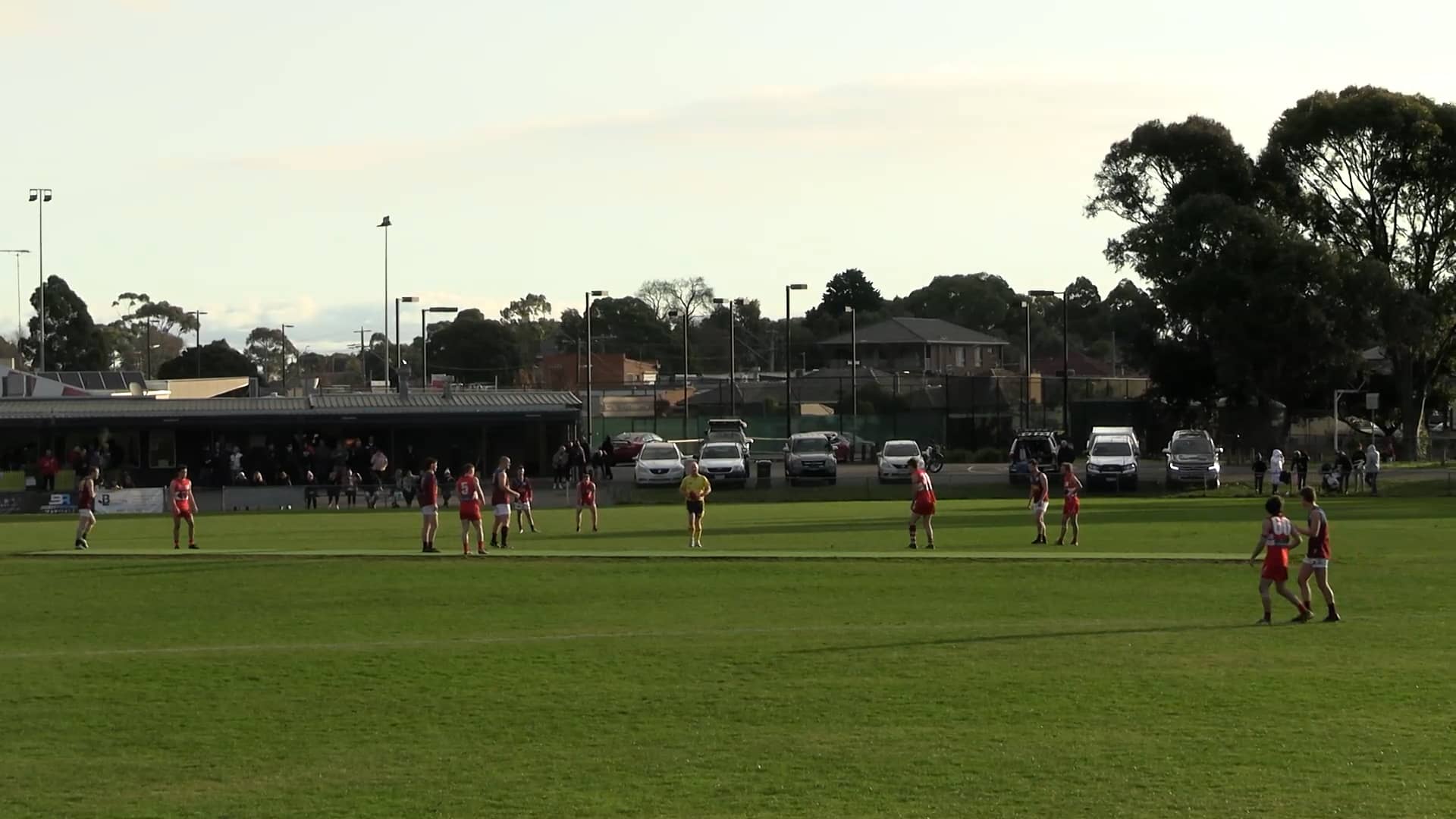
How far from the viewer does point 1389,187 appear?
271ft

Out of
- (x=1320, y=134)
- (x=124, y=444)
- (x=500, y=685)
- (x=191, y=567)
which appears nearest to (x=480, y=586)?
(x=191, y=567)

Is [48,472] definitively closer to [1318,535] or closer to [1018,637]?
[1018,637]

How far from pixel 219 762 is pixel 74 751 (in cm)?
153

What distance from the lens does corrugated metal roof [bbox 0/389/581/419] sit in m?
72.0

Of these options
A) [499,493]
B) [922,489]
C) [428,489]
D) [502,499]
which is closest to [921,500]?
[922,489]

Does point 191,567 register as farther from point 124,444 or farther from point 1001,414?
point 1001,414

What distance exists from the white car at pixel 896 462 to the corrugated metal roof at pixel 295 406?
530 inches

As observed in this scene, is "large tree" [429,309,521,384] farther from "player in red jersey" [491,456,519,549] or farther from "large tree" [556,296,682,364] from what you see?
"player in red jersey" [491,456,519,549]

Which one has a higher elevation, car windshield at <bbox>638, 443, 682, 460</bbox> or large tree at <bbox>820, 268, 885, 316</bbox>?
large tree at <bbox>820, 268, 885, 316</bbox>

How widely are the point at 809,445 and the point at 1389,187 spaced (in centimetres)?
3286

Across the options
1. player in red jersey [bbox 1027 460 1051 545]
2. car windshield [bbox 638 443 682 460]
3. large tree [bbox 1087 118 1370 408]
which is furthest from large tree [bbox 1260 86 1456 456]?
player in red jersey [bbox 1027 460 1051 545]

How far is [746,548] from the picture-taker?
3725 centimetres

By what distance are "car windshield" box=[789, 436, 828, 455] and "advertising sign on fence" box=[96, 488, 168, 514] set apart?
22.6m

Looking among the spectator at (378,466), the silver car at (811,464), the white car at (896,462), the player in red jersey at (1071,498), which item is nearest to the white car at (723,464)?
the silver car at (811,464)
